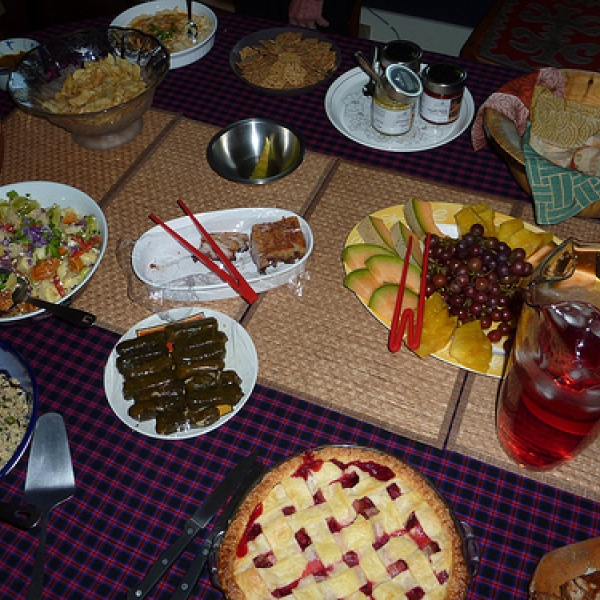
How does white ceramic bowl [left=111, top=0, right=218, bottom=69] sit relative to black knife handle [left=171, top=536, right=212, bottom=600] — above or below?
above

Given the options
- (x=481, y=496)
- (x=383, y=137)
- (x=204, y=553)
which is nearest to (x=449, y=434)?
(x=481, y=496)

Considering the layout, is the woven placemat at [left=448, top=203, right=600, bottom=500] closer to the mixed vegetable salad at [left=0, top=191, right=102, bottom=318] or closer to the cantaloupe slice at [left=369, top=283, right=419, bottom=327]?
the cantaloupe slice at [left=369, top=283, right=419, bottom=327]

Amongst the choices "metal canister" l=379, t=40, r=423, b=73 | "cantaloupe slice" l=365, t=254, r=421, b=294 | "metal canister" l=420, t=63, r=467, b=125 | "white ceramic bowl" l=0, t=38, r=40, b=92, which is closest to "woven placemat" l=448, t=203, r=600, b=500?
"cantaloupe slice" l=365, t=254, r=421, b=294

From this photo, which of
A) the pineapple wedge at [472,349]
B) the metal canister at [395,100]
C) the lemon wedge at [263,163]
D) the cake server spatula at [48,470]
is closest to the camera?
the cake server spatula at [48,470]

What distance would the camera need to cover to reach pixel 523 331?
1.07 metres

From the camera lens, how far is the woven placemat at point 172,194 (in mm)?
1555

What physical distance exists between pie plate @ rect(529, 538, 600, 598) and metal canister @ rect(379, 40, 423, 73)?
1432 millimetres

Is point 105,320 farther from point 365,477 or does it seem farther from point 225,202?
point 365,477

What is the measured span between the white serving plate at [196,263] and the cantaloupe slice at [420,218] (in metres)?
A: 0.27

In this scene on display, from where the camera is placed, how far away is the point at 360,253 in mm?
1494

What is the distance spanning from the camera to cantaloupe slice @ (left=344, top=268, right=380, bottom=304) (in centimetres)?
143

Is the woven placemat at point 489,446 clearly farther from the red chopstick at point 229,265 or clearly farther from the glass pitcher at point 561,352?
the red chopstick at point 229,265

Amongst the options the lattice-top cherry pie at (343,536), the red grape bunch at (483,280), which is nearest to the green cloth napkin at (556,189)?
the red grape bunch at (483,280)

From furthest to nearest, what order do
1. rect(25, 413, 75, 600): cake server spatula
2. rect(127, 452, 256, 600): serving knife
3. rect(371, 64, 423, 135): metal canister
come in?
rect(371, 64, 423, 135): metal canister → rect(25, 413, 75, 600): cake server spatula → rect(127, 452, 256, 600): serving knife
